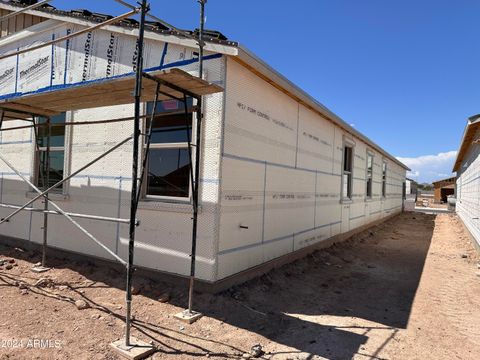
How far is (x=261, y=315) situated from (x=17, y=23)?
27.1ft

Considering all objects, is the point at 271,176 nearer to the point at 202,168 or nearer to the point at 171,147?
the point at 202,168

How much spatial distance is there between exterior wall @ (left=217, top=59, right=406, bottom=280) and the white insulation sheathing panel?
0.9 inches

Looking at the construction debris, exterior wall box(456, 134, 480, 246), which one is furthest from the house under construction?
exterior wall box(456, 134, 480, 246)

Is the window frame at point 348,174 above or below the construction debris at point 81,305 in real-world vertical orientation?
above

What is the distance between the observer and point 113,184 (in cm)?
589

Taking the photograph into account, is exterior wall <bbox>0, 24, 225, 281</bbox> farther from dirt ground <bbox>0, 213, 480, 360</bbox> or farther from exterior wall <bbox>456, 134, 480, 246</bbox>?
exterior wall <bbox>456, 134, 480, 246</bbox>

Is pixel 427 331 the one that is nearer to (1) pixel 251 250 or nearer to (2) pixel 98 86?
(1) pixel 251 250

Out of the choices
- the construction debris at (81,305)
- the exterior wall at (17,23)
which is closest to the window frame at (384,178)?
the exterior wall at (17,23)

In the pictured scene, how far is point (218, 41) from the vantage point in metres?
4.82

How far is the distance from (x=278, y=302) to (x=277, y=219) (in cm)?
190

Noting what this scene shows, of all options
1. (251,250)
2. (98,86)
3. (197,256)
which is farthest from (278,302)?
(98,86)

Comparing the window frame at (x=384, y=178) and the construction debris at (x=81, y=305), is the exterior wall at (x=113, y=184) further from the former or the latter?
the window frame at (x=384, y=178)

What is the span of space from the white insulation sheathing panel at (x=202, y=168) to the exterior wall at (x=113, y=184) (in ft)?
0.06

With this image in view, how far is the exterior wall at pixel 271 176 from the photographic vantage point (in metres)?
5.20
